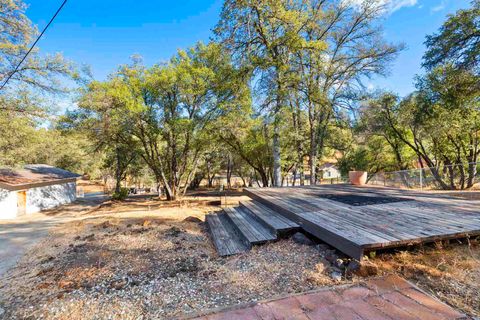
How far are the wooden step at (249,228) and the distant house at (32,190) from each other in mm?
13890

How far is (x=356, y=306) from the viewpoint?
1880mm

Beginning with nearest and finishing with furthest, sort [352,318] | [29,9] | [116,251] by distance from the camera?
[352,318] → [116,251] → [29,9]

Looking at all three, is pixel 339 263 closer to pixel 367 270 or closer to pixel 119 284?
pixel 367 270

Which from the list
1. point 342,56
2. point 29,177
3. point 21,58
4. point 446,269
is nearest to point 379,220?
point 446,269

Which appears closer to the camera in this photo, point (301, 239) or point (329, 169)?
point (301, 239)

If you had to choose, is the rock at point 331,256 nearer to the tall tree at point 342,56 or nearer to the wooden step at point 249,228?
the wooden step at point 249,228

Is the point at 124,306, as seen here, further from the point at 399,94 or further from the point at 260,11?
the point at 399,94

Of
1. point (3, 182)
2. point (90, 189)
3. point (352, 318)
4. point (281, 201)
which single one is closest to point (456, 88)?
point (281, 201)

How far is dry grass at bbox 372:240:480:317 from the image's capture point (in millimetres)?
1905

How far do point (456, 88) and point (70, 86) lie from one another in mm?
15987

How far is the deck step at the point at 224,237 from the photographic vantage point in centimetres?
345

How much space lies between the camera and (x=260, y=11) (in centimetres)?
822

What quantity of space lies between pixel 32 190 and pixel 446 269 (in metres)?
18.7

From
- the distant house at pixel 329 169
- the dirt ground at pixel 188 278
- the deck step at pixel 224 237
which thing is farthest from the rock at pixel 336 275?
the distant house at pixel 329 169
